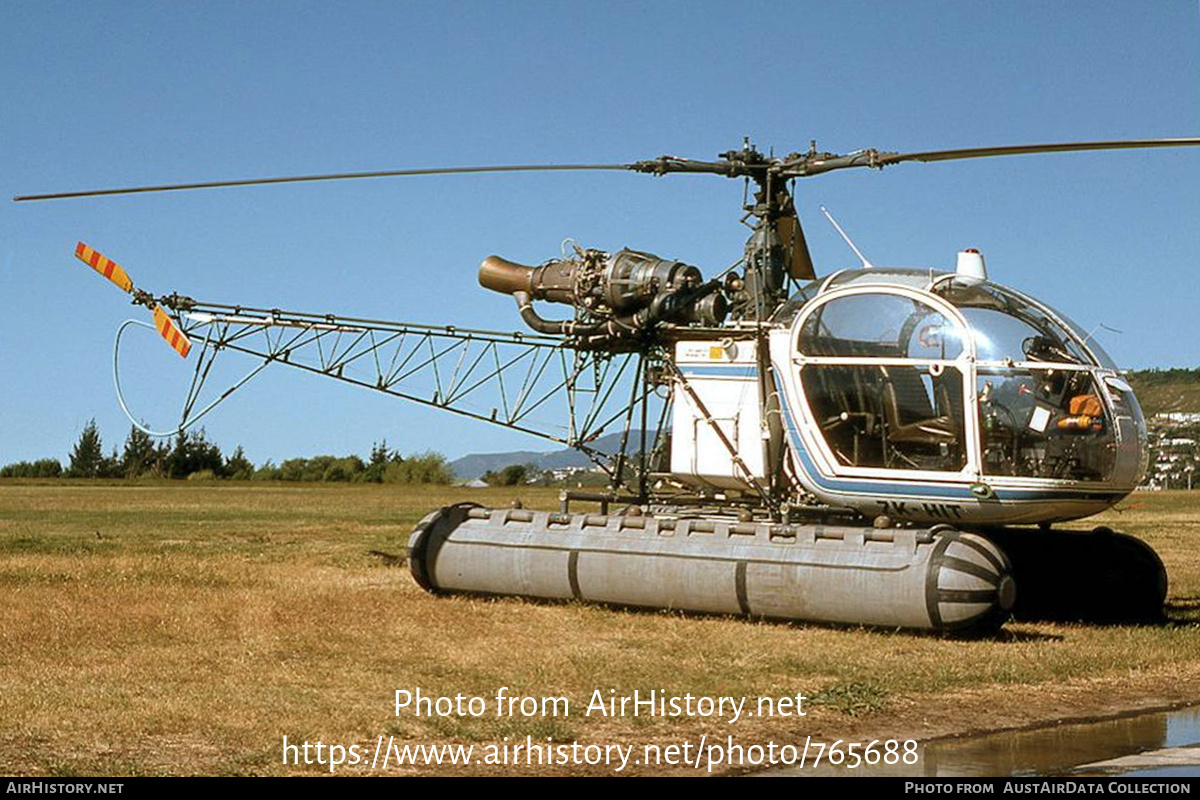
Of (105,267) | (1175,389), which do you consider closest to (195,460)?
(105,267)

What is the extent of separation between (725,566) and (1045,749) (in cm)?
519

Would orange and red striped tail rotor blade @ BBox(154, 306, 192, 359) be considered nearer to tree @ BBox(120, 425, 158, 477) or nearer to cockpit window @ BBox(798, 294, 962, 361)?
cockpit window @ BBox(798, 294, 962, 361)

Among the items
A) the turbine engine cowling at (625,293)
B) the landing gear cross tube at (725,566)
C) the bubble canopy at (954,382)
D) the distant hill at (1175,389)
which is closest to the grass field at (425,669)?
the landing gear cross tube at (725,566)

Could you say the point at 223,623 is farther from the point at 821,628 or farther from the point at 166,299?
the point at 166,299

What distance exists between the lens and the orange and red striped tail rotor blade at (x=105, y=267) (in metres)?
20.8

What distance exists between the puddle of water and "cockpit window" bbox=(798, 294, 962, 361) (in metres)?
4.61

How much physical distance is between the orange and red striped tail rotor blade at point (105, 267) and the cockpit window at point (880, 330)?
1057cm

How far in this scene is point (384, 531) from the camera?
30.1 m

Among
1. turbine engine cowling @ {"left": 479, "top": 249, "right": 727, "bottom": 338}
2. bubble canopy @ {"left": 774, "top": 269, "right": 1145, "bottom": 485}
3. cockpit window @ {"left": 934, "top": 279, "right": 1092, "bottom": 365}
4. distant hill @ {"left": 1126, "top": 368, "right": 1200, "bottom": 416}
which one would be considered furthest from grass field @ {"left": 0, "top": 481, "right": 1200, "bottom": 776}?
distant hill @ {"left": 1126, "top": 368, "right": 1200, "bottom": 416}

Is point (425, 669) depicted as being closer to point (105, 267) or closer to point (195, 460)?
point (105, 267)

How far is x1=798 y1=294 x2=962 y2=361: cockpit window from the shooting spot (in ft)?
46.8

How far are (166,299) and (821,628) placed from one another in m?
11.3

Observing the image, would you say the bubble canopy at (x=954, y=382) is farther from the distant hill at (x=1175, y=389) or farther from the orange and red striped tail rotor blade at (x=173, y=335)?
the distant hill at (x=1175, y=389)

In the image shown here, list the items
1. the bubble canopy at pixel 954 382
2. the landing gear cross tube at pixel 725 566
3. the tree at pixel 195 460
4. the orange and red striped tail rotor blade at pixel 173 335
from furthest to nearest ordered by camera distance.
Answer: the tree at pixel 195 460, the orange and red striped tail rotor blade at pixel 173 335, the bubble canopy at pixel 954 382, the landing gear cross tube at pixel 725 566
